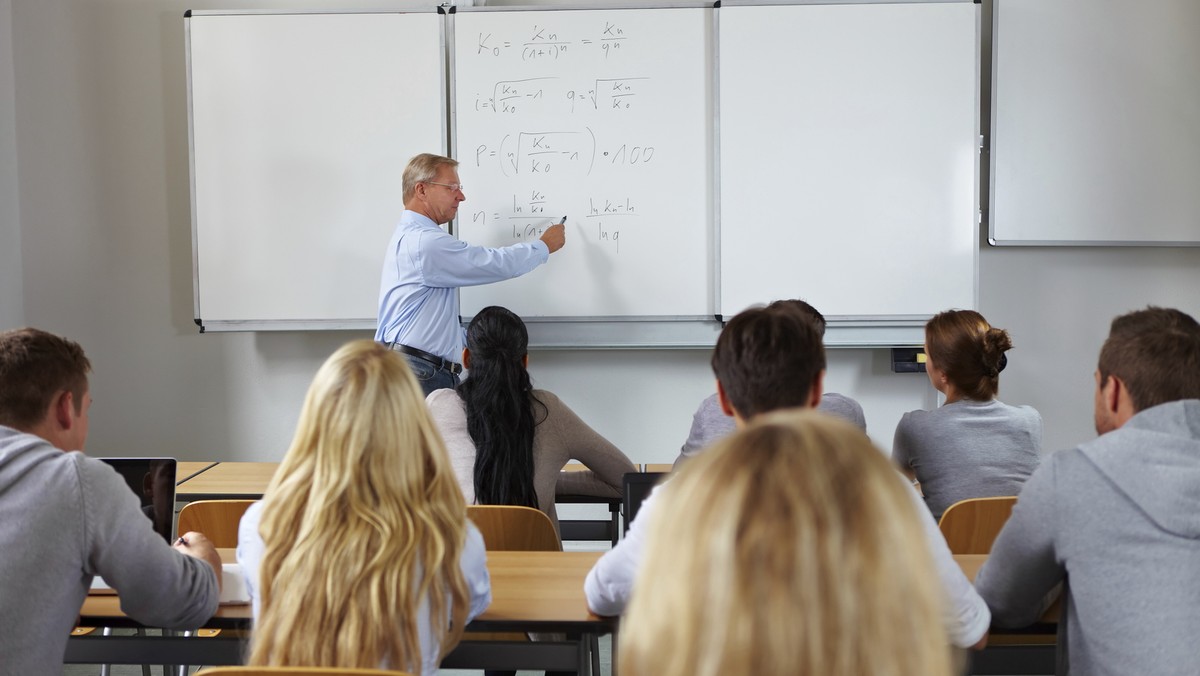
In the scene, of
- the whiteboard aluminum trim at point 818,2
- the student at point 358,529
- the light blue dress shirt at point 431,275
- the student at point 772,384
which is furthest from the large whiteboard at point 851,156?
the student at point 358,529

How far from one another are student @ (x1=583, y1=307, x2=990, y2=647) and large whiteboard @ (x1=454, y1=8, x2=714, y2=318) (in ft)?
9.23

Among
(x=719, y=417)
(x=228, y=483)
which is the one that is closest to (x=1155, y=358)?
(x=719, y=417)

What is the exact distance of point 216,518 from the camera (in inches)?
104

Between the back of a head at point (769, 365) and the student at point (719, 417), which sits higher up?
the back of a head at point (769, 365)

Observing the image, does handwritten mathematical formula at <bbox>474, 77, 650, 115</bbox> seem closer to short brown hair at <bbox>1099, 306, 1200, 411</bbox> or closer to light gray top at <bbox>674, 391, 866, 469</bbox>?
light gray top at <bbox>674, 391, 866, 469</bbox>

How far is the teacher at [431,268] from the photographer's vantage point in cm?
414

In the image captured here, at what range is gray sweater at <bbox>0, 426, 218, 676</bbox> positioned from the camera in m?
1.60

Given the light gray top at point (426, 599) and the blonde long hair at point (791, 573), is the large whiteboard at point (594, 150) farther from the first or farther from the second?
the blonde long hair at point (791, 573)

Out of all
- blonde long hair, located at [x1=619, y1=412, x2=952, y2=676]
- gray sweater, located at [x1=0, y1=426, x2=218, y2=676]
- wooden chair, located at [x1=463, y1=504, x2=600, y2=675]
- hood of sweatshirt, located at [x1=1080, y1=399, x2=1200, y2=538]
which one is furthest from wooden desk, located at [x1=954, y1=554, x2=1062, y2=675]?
gray sweater, located at [x1=0, y1=426, x2=218, y2=676]

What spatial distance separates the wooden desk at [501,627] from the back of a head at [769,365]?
501mm

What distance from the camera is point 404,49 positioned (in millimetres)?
4477

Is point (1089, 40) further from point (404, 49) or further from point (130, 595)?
point (130, 595)

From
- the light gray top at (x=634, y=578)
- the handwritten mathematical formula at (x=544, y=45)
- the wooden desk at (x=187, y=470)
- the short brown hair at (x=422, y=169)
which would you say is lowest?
the wooden desk at (x=187, y=470)

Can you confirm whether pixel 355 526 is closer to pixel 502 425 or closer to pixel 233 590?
pixel 233 590
